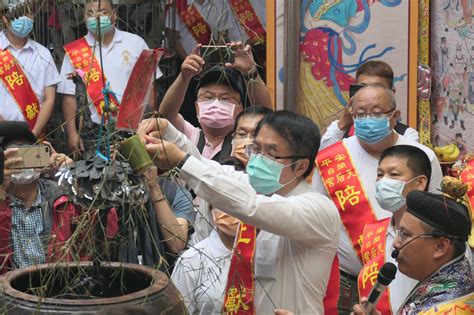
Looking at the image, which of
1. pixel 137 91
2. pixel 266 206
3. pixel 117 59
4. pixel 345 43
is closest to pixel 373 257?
pixel 266 206

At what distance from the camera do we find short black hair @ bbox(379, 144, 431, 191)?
4.14 meters

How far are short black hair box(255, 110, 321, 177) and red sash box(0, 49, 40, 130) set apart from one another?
3.14 meters

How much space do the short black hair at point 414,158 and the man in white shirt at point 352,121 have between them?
661 millimetres

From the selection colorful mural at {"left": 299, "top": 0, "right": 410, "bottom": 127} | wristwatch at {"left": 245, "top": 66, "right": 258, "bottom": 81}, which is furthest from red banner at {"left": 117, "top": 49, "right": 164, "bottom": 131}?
colorful mural at {"left": 299, "top": 0, "right": 410, "bottom": 127}

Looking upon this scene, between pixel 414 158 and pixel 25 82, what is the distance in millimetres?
3104

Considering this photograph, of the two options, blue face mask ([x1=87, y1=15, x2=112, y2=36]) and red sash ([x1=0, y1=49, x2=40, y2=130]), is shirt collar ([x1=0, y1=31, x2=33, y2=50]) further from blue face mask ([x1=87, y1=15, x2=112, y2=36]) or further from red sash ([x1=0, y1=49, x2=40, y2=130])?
blue face mask ([x1=87, y1=15, x2=112, y2=36])

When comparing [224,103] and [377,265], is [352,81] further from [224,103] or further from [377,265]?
[377,265]

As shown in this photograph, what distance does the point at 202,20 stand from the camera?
22.6ft

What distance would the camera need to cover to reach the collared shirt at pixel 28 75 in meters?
6.29

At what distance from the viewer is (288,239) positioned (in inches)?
135

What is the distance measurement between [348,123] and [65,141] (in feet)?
4.88

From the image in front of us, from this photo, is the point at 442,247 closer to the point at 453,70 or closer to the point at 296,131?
the point at 296,131

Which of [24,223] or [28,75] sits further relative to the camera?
[28,75]

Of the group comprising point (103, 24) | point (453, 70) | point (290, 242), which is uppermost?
point (103, 24)
